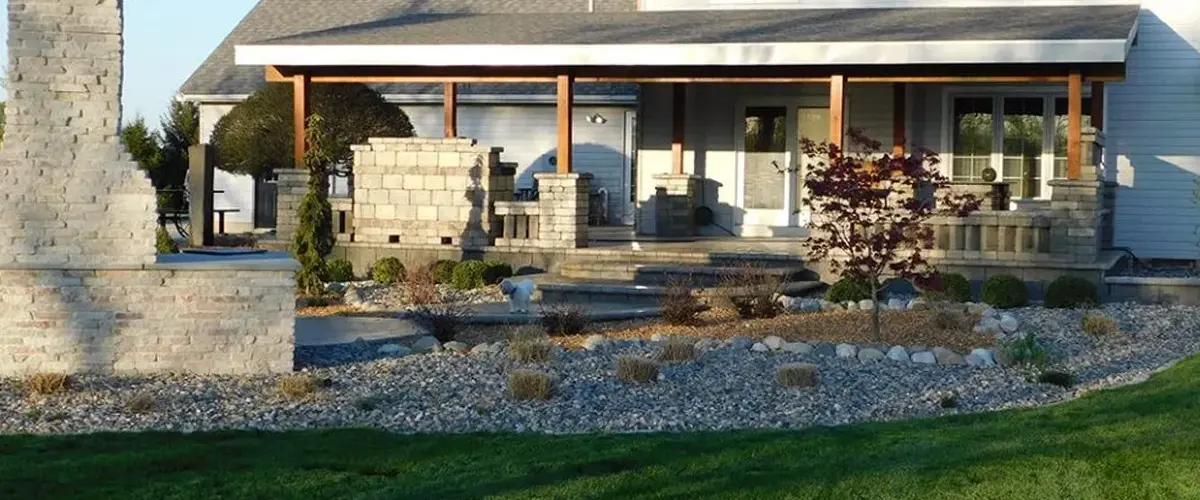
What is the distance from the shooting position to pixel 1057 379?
37.9ft

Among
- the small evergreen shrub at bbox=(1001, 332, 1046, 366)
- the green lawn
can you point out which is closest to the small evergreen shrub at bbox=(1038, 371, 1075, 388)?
the small evergreen shrub at bbox=(1001, 332, 1046, 366)

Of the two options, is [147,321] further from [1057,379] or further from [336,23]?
[336,23]

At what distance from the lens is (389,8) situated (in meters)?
28.4

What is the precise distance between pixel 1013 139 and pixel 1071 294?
5.20 m

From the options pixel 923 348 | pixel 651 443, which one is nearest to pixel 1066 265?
pixel 923 348

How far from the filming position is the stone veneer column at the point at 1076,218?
17125 millimetres

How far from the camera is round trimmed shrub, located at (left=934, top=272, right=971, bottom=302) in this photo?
16.4 m

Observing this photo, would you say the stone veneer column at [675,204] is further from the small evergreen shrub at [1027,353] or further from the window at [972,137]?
the small evergreen shrub at [1027,353]

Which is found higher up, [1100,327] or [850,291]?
[850,291]

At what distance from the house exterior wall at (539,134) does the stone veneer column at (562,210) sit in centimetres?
654

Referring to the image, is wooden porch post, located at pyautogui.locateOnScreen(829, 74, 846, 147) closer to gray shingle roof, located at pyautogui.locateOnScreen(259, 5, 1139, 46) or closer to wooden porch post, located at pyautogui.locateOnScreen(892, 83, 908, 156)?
gray shingle roof, located at pyautogui.locateOnScreen(259, 5, 1139, 46)

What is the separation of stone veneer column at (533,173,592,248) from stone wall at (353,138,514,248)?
0.69 m

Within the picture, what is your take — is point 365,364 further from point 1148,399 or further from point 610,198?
point 610,198

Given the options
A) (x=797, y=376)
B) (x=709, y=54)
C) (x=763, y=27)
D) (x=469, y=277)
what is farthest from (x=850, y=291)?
(x=797, y=376)
